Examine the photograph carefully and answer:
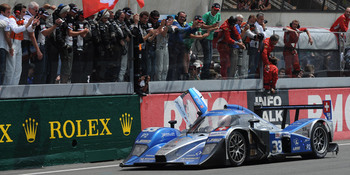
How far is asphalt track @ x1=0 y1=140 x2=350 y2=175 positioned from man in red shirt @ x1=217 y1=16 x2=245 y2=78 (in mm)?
3518

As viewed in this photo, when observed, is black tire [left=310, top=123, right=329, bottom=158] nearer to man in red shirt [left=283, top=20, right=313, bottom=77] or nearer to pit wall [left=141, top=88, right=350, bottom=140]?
pit wall [left=141, top=88, right=350, bottom=140]

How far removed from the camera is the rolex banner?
12.8 m

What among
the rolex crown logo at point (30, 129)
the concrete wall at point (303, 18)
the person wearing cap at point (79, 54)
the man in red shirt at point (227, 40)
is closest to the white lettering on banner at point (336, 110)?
the man in red shirt at point (227, 40)

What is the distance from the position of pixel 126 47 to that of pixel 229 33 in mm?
2818

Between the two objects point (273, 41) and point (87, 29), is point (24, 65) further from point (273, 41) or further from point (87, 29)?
point (273, 41)

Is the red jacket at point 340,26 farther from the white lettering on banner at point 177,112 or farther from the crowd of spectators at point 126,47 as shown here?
the white lettering on banner at point 177,112

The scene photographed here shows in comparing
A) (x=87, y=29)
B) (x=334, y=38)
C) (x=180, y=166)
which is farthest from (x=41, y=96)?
(x=334, y=38)

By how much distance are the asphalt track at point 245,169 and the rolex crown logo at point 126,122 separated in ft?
3.61

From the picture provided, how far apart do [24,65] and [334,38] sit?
9113 millimetres

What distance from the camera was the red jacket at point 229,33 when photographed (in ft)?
52.0

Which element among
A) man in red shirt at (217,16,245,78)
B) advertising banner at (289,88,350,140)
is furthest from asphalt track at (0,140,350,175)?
advertising banner at (289,88,350,140)

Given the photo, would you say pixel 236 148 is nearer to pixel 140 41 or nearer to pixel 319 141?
pixel 319 141

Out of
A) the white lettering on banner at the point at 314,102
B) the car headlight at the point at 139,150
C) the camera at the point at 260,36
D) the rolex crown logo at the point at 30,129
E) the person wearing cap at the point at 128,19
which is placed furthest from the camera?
the white lettering on banner at the point at 314,102

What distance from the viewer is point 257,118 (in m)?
12.7
